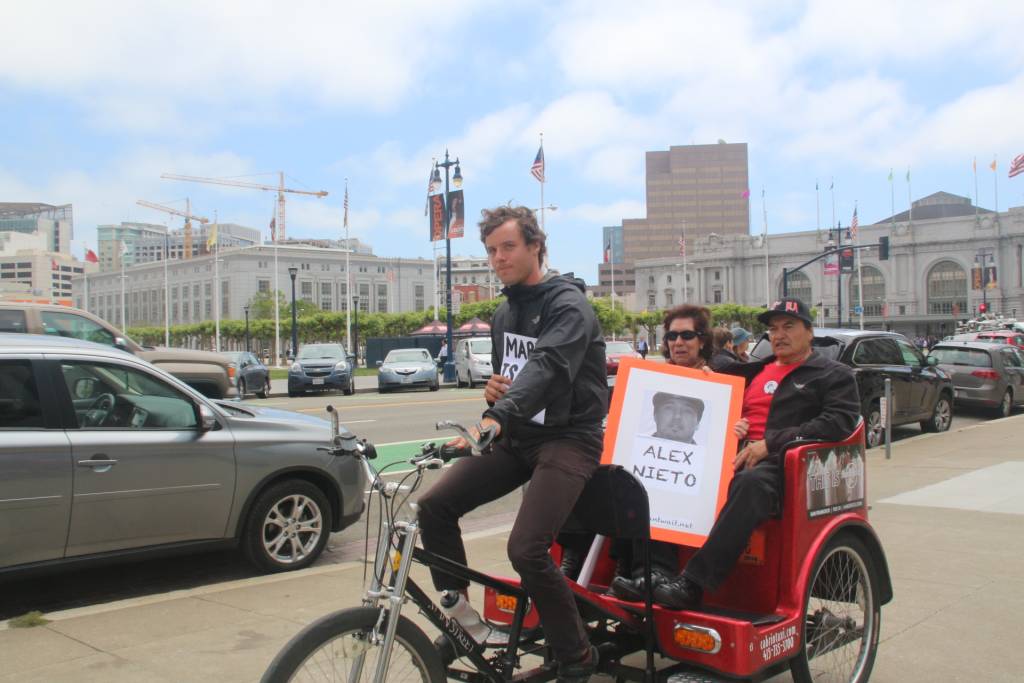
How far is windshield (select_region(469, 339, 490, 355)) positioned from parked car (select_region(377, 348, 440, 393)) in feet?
6.42

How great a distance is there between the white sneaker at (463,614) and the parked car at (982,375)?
18053mm

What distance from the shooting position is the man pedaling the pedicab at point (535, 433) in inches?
128

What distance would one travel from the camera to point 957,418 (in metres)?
19.6

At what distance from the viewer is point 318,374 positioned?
2808cm

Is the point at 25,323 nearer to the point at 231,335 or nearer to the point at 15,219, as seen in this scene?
the point at 231,335

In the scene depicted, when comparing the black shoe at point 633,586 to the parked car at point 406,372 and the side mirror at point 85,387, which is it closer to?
the side mirror at point 85,387

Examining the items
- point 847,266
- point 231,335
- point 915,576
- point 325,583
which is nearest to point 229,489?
point 325,583

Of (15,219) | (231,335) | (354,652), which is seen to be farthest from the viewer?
(15,219)

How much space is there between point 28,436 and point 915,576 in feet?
19.0

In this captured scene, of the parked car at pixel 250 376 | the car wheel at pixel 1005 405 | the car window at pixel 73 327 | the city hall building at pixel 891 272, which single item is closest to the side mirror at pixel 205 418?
the car window at pixel 73 327

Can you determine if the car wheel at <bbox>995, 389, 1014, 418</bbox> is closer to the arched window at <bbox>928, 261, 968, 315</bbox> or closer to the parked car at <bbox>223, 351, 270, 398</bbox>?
the parked car at <bbox>223, 351, 270, 398</bbox>

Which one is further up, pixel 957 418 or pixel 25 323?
pixel 25 323

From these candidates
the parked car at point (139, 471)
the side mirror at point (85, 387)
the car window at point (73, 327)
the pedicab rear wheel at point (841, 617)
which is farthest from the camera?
the car window at point (73, 327)

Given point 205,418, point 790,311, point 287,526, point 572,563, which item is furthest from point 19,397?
point 790,311
